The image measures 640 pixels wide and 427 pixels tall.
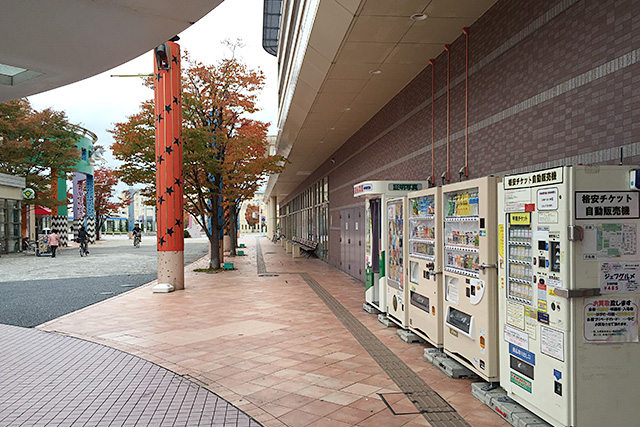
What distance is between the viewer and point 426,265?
6105 millimetres

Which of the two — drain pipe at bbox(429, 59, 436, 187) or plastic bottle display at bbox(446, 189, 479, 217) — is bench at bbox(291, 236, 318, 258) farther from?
plastic bottle display at bbox(446, 189, 479, 217)

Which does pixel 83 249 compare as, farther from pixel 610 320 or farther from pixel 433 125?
pixel 610 320

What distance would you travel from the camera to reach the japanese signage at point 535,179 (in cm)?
358

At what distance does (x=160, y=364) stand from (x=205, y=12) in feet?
13.7

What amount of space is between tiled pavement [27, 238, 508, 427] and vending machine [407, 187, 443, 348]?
15.2 inches

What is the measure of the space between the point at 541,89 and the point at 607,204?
185 centimetres

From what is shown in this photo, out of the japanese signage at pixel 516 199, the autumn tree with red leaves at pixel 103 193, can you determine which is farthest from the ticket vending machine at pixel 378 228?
the autumn tree with red leaves at pixel 103 193

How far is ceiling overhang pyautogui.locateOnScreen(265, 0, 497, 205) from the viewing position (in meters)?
5.87

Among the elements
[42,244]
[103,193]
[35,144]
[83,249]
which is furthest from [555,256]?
[103,193]

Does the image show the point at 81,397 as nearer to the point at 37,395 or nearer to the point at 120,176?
the point at 37,395

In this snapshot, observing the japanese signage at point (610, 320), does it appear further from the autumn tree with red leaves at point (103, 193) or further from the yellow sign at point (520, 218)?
the autumn tree with red leaves at point (103, 193)

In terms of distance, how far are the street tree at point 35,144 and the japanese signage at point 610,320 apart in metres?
33.0

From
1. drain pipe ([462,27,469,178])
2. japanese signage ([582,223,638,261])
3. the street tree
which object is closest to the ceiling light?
japanese signage ([582,223,638,261])

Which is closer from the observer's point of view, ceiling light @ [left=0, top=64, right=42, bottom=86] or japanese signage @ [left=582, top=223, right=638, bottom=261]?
japanese signage @ [left=582, top=223, right=638, bottom=261]
